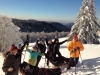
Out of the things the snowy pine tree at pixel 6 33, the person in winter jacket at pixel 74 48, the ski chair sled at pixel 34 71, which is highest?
the person in winter jacket at pixel 74 48

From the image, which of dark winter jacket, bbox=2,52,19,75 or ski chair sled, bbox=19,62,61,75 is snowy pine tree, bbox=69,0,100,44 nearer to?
ski chair sled, bbox=19,62,61,75

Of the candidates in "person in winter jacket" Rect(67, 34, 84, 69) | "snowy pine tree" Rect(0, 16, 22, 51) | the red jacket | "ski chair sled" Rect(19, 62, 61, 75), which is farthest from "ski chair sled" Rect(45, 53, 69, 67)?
"snowy pine tree" Rect(0, 16, 22, 51)

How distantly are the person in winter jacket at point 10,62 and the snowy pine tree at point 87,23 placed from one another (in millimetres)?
27551

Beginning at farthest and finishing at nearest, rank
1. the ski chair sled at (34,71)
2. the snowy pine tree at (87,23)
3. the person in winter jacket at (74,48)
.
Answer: the snowy pine tree at (87,23), the person in winter jacket at (74,48), the ski chair sled at (34,71)

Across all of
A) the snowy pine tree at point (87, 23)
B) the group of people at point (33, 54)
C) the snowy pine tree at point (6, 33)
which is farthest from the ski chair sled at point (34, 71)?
the snowy pine tree at point (6, 33)

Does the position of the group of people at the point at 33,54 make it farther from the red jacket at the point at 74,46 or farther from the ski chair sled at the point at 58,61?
the ski chair sled at the point at 58,61

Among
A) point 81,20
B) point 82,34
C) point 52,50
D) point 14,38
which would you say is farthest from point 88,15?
point 52,50

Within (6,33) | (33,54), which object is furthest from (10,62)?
(6,33)

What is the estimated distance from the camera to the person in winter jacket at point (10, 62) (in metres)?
7.41

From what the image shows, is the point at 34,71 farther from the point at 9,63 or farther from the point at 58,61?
the point at 58,61

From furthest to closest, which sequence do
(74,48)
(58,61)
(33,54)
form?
(58,61)
(74,48)
(33,54)

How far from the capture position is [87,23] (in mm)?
34688

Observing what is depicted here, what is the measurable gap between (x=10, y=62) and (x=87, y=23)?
28.9m

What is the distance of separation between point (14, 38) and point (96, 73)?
3514 centimetres
